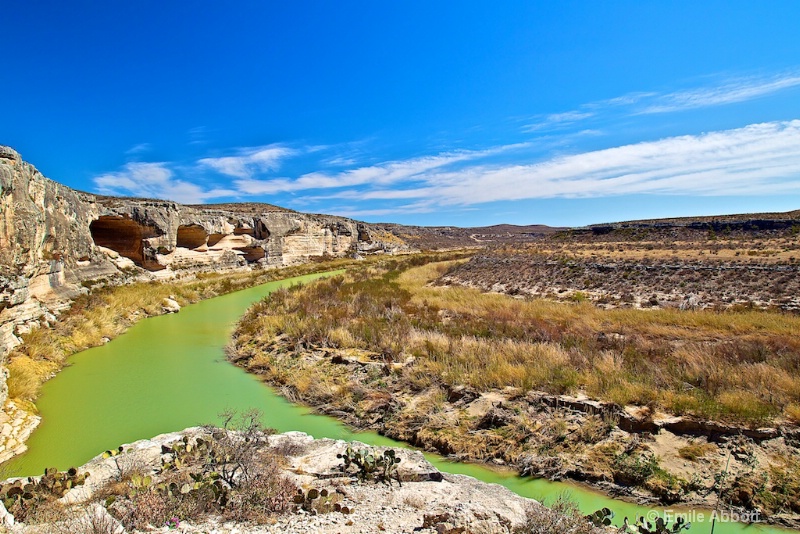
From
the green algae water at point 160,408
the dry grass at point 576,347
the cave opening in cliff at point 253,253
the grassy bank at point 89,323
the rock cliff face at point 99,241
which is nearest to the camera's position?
the green algae water at point 160,408

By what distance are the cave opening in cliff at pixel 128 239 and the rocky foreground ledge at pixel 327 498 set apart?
70.3 ft

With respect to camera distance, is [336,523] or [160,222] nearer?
[336,523]

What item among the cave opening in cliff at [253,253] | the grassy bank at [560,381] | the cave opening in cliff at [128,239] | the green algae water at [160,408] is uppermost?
the cave opening in cliff at [128,239]

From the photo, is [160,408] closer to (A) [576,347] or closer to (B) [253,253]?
(A) [576,347]

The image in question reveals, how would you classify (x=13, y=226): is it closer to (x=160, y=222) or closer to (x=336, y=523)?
(x=336, y=523)

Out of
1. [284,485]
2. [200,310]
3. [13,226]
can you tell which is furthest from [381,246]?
[284,485]

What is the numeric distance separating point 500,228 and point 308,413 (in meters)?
129

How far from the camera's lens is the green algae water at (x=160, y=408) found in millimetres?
4746

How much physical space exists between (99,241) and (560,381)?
2569cm

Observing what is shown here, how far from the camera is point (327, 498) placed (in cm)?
366

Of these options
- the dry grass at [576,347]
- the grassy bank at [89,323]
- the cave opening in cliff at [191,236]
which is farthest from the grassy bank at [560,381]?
the cave opening in cliff at [191,236]

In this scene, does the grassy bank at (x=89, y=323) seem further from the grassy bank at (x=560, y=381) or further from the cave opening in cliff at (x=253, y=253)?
the cave opening in cliff at (x=253, y=253)

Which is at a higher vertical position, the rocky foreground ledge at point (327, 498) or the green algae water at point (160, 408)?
the rocky foreground ledge at point (327, 498)

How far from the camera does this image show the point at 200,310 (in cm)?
1773
